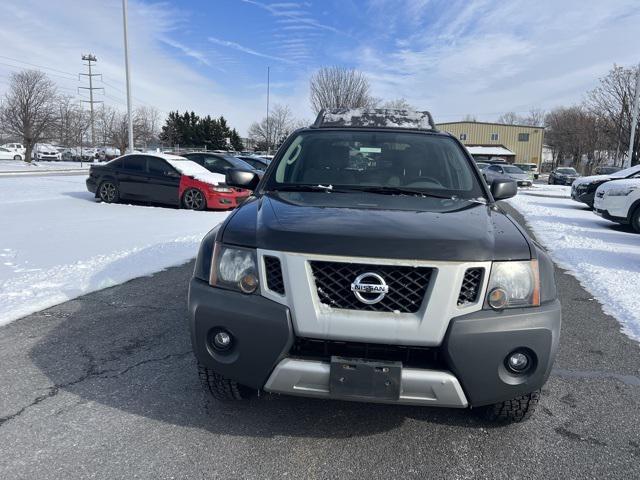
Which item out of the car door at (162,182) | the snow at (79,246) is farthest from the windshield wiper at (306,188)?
the car door at (162,182)

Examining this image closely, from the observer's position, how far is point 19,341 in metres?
3.61

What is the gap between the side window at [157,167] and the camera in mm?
11977

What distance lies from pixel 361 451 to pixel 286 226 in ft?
4.01

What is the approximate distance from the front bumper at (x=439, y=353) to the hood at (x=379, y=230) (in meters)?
0.30

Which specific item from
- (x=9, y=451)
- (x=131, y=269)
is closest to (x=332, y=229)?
(x=9, y=451)

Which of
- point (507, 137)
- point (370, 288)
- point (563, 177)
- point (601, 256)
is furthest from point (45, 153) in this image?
point (507, 137)

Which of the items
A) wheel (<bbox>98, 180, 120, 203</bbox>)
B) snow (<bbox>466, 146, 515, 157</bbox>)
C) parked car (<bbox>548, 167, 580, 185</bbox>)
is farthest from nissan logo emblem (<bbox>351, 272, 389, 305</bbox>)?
snow (<bbox>466, 146, 515, 157</bbox>)

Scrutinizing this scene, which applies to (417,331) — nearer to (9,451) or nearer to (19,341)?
(9,451)

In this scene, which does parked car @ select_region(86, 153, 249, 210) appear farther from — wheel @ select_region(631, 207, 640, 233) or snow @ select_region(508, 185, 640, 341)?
wheel @ select_region(631, 207, 640, 233)

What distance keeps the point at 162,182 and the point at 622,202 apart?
36.3ft

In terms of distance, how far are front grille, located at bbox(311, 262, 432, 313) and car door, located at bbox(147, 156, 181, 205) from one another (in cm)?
1041

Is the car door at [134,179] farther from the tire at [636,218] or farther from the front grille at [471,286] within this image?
the tire at [636,218]

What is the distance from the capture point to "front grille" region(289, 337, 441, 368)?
7.22ft

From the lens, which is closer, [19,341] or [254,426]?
[254,426]
